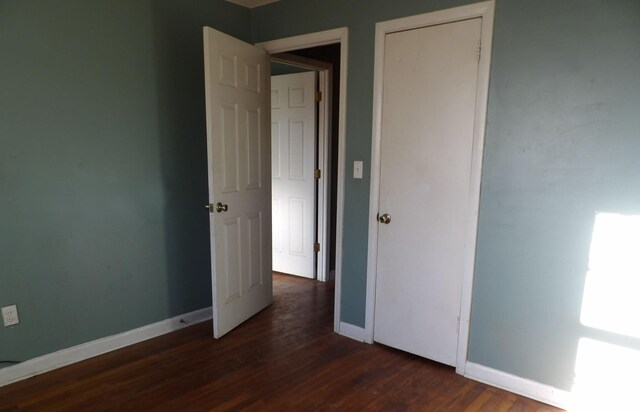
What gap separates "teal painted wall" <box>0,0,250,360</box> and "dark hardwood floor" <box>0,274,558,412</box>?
0.85 feet

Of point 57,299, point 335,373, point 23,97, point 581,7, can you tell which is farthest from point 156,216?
point 581,7

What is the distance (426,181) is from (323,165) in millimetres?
1564

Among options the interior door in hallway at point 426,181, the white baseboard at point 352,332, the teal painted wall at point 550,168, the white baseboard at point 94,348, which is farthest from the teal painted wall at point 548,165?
the white baseboard at point 94,348

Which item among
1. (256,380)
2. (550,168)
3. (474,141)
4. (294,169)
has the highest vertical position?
(474,141)

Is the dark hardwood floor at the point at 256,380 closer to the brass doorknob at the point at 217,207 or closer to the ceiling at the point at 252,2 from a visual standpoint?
the brass doorknob at the point at 217,207

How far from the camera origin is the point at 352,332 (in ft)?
9.06

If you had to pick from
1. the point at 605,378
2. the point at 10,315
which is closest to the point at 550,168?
the point at 605,378

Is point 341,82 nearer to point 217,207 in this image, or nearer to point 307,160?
point 217,207

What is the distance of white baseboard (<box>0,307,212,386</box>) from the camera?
2161mm

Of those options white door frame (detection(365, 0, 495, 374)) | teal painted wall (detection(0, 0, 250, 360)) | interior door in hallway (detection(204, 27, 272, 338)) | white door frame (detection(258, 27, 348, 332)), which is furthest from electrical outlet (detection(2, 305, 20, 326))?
white door frame (detection(365, 0, 495, 374))

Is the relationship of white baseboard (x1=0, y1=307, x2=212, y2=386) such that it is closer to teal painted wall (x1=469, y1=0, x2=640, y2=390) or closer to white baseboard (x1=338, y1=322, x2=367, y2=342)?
white baseboard (x1=338, y1=322, x2=367, y2=342)

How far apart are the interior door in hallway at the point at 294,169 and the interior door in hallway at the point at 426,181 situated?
4.57ft

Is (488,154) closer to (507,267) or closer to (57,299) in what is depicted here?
(507,267)

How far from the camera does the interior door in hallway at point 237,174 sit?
8.16 feet
